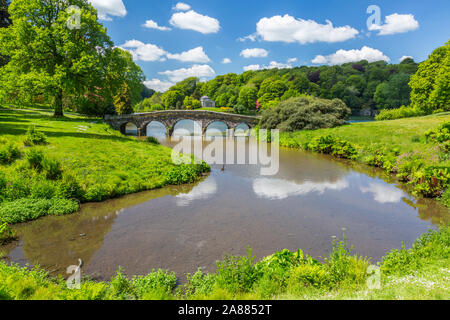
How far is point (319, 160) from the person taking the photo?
26.3 meters

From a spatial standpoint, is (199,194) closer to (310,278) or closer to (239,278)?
(239,278)

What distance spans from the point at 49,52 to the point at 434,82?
4674 centimetres

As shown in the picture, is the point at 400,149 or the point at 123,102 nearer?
the point at 400,149

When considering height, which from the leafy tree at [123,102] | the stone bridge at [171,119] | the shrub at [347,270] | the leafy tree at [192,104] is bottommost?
the shrub at [347,270]

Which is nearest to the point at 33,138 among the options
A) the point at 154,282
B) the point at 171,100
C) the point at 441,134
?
the point at 154,282

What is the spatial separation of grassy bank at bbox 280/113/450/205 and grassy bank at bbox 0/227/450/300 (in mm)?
8288

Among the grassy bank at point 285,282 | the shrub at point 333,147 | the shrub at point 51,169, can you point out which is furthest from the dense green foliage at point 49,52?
the shrub at point 333,147

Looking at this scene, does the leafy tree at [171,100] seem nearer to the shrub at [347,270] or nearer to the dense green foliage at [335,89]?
the dense green foliage at [335,89]

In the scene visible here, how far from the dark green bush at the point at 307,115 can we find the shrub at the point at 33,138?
103 feet

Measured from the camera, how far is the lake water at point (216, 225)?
8.57 meters

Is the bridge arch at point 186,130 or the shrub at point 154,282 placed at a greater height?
the bridge arch at point 186,130

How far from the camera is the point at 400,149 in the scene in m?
21.9

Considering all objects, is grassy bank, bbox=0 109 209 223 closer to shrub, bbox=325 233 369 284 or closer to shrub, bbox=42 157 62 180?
shrub, bbox=42 157 62 180
